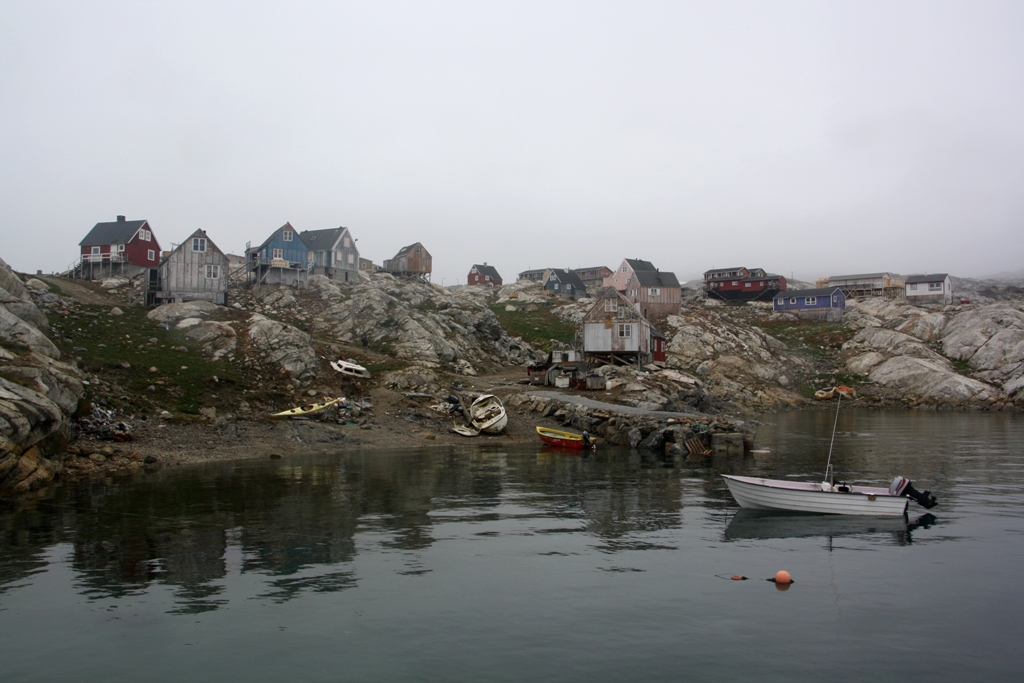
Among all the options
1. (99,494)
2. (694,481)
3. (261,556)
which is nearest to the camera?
(261,556)

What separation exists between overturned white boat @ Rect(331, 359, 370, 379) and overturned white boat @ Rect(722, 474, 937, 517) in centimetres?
3906

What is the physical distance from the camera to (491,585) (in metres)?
18.3

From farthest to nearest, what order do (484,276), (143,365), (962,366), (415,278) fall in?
(484,276) → (415,278) → (962,366) → (143,365)

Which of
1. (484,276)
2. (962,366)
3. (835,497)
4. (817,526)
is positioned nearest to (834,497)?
(835,497)

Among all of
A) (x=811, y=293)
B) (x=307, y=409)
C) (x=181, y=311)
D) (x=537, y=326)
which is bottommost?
(x=307, y=409)

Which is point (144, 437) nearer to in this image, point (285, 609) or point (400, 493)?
point (400, 493)

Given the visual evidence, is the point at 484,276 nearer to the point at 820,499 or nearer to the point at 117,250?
the point at 117,250

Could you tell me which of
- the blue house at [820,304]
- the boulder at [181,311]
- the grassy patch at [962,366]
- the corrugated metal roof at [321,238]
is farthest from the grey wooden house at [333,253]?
the grassy patch at [962,366]

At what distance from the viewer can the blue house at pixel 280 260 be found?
3398 inches

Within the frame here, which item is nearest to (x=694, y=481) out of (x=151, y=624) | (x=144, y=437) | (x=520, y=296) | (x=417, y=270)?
(x=151, y=624)

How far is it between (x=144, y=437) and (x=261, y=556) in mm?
23660

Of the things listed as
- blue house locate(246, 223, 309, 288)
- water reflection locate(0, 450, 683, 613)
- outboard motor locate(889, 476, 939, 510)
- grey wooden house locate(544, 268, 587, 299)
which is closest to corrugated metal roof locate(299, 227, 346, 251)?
blue house locate(246, 223, 309, 288)

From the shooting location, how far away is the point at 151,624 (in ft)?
50.5

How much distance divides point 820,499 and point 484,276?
135592 mm
